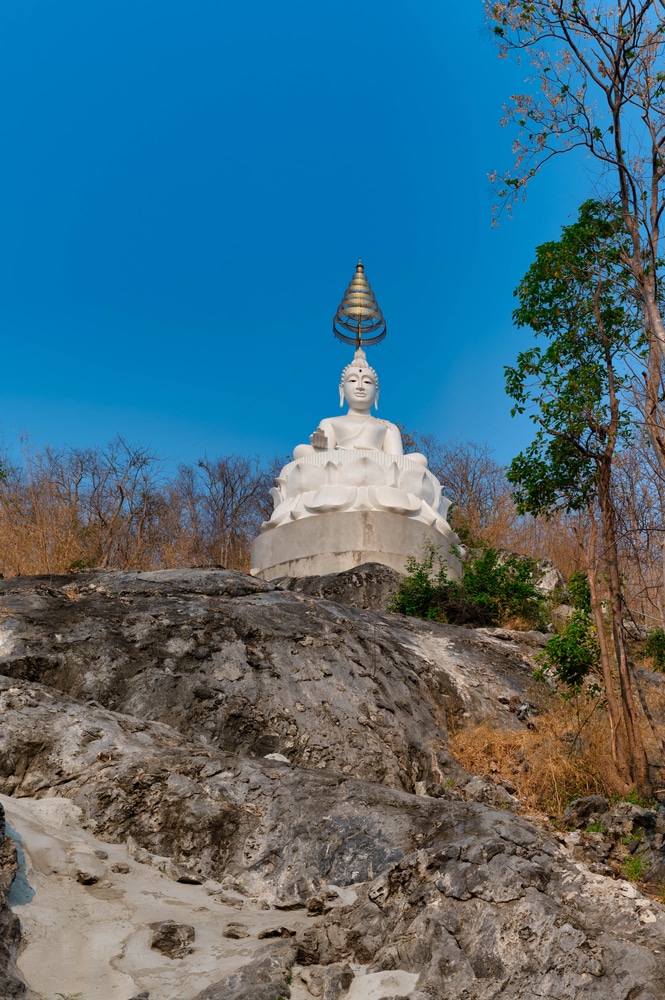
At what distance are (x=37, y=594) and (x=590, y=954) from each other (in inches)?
277

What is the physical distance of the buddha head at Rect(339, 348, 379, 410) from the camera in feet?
62.2

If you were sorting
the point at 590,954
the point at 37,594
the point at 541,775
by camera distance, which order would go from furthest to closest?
the point at 37,594 → the point at 541,775 → the point at 590,954

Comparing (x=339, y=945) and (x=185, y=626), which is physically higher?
(x=185, y=626)

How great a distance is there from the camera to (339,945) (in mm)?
3938

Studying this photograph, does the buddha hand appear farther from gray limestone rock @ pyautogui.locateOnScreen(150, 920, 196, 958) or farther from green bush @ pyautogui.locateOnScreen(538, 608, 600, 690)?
gray limestone rock @ pyautogui.locateOnScreen(150, 920, 196, 958)

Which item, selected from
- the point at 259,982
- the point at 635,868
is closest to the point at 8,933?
the point at 259,982

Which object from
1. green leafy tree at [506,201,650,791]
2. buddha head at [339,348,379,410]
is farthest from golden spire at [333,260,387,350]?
green leafy tree at [506,201,650,791]

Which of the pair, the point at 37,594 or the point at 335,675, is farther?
the point at 37,594

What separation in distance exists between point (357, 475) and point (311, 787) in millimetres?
11523

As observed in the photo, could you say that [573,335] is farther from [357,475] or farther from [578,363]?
[357,475]

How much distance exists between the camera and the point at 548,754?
26.3 ft

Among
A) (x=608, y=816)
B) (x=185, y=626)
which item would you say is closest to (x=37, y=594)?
(x=185, y=626)

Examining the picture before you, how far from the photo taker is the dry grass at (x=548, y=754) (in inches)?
296

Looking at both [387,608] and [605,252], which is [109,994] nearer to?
[605,252]
